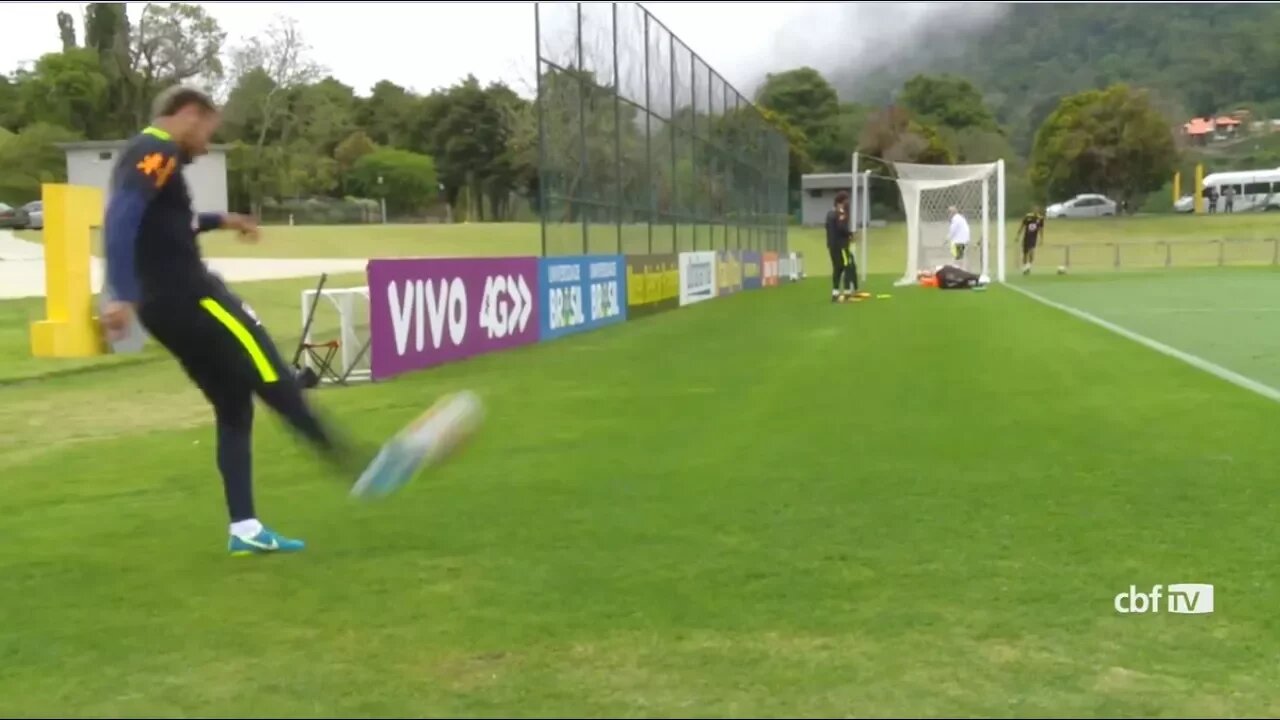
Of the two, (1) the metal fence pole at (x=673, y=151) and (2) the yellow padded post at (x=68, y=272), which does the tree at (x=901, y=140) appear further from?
(2) the yellow padded post at (x=68, y=272)

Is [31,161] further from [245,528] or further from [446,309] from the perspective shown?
[245,528]

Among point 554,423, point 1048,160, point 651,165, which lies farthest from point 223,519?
point 1048,160

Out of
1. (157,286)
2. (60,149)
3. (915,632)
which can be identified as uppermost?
(60,149)

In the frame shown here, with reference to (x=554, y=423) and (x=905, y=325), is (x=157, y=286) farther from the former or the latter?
(x=905, y=325)

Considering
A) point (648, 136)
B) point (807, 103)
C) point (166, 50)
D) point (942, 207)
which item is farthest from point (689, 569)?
point (807, 103)

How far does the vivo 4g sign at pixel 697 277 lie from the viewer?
2662 centimetres

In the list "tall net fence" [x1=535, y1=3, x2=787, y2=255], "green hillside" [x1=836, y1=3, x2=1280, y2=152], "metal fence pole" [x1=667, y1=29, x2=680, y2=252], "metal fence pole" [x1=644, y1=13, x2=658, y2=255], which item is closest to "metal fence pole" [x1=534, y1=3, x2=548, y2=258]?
"tall net fence" [x1=535, y1=3, x2=787, y2=255]

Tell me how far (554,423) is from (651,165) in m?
16.4

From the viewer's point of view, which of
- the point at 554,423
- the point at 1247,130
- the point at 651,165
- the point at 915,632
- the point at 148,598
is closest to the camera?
the point at 915,632

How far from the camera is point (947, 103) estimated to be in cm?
10994

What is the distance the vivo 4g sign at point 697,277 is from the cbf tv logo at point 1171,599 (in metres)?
21.9

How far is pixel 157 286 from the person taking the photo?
4637mm

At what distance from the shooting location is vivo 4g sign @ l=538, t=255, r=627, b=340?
1728cm

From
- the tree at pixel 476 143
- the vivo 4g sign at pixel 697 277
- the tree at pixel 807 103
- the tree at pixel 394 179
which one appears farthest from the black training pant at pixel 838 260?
the tree at pixel 807 103
